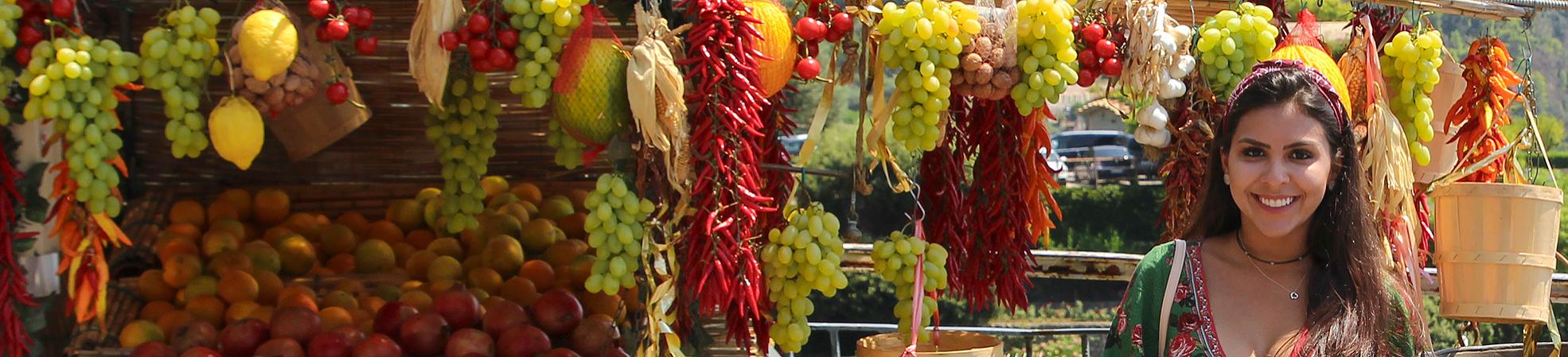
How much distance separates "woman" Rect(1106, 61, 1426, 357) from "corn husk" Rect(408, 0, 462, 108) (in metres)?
1.21

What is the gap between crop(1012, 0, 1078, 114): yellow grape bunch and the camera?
2439 mm

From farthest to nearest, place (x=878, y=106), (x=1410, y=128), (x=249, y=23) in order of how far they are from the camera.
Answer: (x=1410, y=128) < (x=878, y=106) < (x=249, y=23)

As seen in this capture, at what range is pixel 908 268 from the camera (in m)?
2.58

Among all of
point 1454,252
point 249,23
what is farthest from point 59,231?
point 1454,252

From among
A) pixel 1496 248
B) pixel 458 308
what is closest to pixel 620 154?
pixel 458 308

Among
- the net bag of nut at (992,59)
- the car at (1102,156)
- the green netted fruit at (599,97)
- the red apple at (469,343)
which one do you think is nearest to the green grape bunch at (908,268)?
the net bag of nut at (992,59)

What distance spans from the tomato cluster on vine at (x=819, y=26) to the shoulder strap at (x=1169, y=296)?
2.57 feet

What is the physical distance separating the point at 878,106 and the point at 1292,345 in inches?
35.7

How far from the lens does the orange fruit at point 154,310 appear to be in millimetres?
3219

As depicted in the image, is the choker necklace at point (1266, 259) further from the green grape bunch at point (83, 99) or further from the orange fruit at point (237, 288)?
the orange fruit at point (237, 288)

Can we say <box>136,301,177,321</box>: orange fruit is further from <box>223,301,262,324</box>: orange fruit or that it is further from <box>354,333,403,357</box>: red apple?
<box>354,333,403,357</box>: red apple

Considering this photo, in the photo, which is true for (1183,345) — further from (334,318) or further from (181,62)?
(334,318)

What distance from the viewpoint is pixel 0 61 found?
2266 millimetres

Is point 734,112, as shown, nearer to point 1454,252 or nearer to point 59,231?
point 59,231
